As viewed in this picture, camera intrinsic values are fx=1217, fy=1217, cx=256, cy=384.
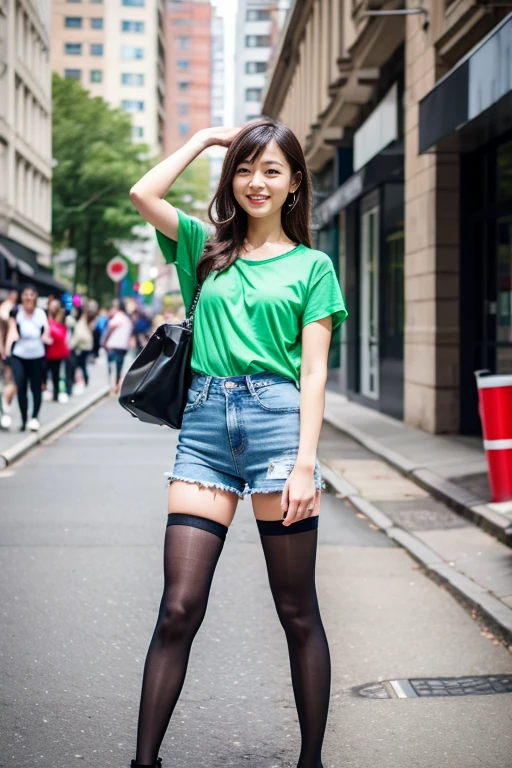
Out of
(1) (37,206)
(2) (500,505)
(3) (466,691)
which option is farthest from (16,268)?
(3) (466,691)

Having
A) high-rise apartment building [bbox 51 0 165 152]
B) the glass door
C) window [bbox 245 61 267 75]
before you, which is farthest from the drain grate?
window [bbox 245 61 267 75]

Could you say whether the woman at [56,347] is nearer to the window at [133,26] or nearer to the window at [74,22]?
the window at [133,26]

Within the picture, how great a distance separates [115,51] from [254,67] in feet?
45.3

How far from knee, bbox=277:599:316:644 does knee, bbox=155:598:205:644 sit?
27 cm

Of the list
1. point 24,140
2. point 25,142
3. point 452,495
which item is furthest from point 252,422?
point 25,142

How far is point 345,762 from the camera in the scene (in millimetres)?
3865

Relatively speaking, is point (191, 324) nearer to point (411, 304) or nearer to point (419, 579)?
point (419, 579)

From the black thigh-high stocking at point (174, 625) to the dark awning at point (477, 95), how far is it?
7380 mm

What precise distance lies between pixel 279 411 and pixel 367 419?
586 inches

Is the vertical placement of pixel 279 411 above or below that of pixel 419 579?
above

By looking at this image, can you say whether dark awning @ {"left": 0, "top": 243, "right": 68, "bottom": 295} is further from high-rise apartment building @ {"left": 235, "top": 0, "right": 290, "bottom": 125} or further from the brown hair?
high-rise apartment building @ {"left": 235, "top": 0, "right": 290, "bottom": 125}

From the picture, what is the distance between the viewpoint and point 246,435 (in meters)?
Result: 3.33

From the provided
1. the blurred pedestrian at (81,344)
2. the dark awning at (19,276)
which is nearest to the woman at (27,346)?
the blurred pedestrian at (81,344)

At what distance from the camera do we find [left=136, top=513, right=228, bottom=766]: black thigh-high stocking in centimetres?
325
